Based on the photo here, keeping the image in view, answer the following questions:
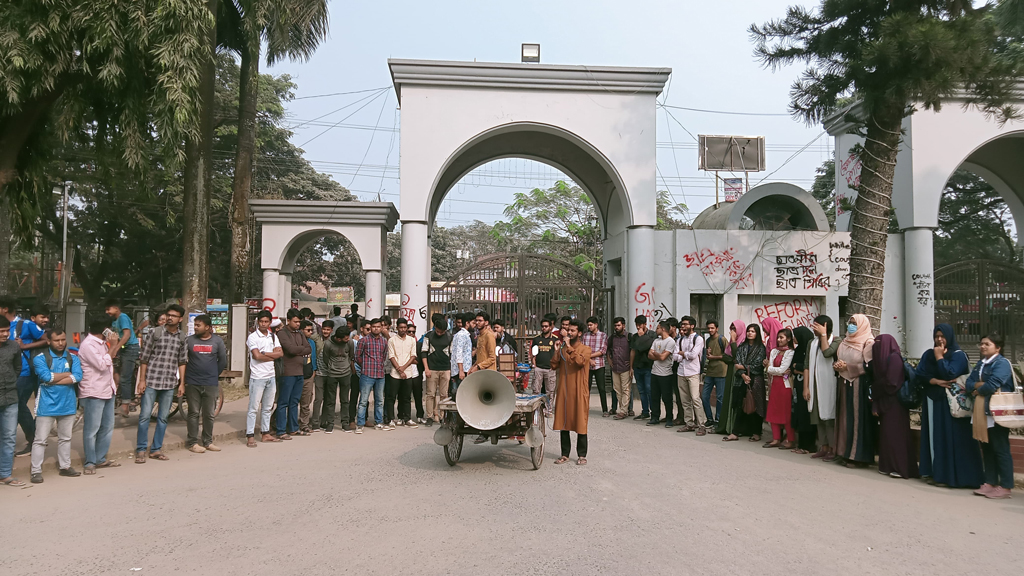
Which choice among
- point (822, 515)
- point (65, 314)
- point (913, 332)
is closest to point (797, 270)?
point (913, 332)

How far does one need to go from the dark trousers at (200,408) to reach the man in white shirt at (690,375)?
703 centimetres

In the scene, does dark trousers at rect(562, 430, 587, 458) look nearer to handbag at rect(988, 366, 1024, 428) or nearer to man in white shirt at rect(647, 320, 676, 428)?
man in white shirt at rect(647, 320, 676, 428)

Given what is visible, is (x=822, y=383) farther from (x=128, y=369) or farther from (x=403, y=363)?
(x=128, y=369)

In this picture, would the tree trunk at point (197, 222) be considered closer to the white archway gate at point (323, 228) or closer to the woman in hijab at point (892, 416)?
the white archway gate at point (323, 228)

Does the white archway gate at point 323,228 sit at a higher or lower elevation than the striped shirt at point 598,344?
higher

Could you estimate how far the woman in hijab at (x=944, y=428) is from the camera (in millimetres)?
6699

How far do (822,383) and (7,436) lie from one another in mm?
9384

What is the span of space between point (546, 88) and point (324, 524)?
12.2 metres

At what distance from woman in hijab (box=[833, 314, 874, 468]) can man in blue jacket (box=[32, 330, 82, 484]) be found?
889 cm

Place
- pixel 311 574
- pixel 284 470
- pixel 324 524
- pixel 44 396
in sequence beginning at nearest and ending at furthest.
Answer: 1. pixel 311 574
2. pixel 324 524
3. pixel 44 396
4. pixel 284 470

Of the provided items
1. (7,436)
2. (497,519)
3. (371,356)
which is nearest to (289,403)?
(371,356)

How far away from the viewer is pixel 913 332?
52.2 ft

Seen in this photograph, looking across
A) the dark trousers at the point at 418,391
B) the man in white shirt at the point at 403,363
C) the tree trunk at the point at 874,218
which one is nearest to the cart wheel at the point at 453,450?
the man in white shirt at the point at 403,363

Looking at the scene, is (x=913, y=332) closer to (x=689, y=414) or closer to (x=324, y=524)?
(x=689, y=414)
